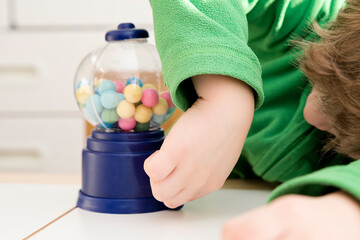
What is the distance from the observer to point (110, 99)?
0.52 metres

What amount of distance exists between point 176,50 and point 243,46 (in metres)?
0.05

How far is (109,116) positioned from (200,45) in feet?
0.50

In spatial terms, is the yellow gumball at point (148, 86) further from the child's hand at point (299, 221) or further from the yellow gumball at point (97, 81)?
the child's hand at point (299, 221)

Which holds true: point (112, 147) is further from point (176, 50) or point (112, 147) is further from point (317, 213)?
point (317, 213)

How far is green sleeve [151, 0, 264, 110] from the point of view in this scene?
406 mm

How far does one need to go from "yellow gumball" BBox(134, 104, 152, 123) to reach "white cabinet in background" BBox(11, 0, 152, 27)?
89cm

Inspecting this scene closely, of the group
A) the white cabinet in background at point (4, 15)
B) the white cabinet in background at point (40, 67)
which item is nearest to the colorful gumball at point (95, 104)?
the white cabinet in background at point (40, 67)

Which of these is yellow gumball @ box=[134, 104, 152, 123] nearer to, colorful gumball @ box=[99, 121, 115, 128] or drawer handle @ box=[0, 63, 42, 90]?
colorful gumball @ box=[99, 121, 115, 128]

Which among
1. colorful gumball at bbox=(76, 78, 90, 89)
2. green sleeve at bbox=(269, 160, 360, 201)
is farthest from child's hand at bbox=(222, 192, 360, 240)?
colorful gumball at bbox=(76, 78, 90, 89)

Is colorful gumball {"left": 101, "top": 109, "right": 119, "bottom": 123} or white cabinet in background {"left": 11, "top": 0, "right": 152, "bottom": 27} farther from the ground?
colorful gumball {"left": 101, "top": 109, "right": 119, "bottom": 123}

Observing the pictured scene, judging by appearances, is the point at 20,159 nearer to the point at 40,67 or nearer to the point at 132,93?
the point at 40,67

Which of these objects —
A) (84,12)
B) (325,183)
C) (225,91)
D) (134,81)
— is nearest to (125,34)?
(134,81)

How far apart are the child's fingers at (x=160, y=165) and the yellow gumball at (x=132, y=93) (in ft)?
0.42

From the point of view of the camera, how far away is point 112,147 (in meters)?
0.50
